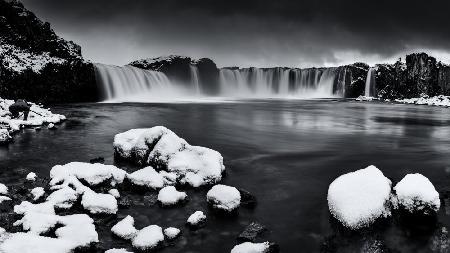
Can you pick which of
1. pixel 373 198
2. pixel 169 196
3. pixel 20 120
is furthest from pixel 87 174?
pixel 20 120

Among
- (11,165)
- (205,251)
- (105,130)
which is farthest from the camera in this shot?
(105,130)

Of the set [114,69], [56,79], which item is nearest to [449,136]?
[56,79]

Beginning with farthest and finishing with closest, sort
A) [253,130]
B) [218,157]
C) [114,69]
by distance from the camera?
1. [114,69]
2. [253,130]
3. [218,157]

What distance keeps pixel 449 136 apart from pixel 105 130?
19.9 m

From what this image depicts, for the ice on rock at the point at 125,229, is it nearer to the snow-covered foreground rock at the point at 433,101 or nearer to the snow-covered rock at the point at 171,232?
the snow-covered rock at the point at 171,232

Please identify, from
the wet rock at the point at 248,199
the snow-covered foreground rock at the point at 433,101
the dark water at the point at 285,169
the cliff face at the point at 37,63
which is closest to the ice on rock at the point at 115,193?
the dark water at the point at 285,169

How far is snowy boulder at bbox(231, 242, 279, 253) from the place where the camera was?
17.9ft

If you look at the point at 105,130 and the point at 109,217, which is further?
the point at 105,130

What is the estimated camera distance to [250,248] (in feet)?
18.0

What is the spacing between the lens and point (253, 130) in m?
21.2

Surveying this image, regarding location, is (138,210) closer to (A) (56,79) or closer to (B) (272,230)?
(B) (272,230)

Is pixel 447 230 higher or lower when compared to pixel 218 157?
lower

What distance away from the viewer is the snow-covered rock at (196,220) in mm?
6524

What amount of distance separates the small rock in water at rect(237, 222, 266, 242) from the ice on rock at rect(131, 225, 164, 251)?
1410mm
